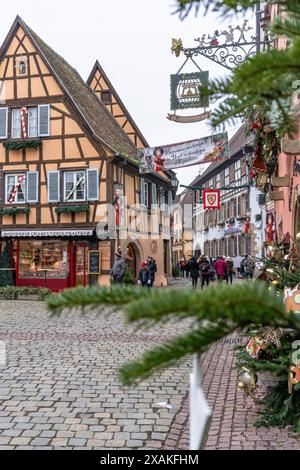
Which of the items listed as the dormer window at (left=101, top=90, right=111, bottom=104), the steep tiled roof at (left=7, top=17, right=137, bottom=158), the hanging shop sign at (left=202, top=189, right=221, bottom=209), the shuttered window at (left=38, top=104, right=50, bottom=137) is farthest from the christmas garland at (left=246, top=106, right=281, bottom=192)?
the dormer window at (left=101, top=90, right=111, bottom=104)

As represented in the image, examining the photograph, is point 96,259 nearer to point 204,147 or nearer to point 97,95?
point 204,147

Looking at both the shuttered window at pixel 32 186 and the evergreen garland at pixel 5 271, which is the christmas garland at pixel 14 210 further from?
the evergreen garland at pixel 5 271

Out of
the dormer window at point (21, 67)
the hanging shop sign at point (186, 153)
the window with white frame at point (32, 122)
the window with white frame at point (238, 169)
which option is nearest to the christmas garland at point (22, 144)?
the window with white frame at point (32, 122)

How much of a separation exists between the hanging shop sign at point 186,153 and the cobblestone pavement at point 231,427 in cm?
967

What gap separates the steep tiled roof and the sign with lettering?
13.1ft

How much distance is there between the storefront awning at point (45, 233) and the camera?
18744 millimetres

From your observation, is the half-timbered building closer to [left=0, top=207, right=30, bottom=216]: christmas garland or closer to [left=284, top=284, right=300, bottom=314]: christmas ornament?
[left=0, top=207, right=30, bottom=216]: christmas garland

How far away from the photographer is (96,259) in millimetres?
18797

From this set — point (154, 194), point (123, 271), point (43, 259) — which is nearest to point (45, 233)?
point (43, 259)

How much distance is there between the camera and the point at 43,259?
788 inches

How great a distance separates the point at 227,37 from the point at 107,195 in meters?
9.36

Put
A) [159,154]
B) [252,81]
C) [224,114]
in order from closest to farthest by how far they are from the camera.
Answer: [252,81], [224,114], [159,154]

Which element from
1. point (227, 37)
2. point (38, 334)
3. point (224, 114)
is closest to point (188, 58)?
point (227, 37)

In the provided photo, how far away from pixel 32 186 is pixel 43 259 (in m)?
2.96
